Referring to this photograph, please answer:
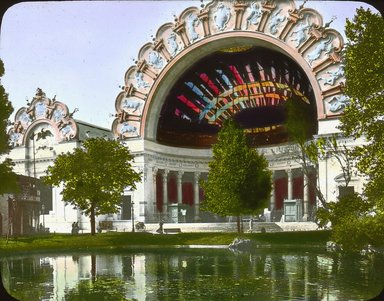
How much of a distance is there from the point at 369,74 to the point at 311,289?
292 cm

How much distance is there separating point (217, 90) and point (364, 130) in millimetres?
2215

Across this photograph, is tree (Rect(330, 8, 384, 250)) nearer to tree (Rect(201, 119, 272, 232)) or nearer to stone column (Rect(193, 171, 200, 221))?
tree (Rect(201, 119, 272, 232))

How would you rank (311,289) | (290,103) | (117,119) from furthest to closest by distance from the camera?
(117,119) < (290,103) < (311,289)

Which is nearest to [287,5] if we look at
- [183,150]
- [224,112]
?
[224,112]

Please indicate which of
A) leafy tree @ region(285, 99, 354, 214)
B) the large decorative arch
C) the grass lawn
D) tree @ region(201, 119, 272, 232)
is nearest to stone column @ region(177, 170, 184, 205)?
tree @ region(201, 119, 272, 232)

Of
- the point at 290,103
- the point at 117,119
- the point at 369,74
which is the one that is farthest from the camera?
the point at 117,119

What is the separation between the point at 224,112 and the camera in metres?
7.99

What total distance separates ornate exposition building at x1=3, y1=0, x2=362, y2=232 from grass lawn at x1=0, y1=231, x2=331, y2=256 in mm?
206

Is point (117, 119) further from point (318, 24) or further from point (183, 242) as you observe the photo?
point (318, 24)

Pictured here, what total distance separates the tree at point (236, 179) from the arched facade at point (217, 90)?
154 millimetres

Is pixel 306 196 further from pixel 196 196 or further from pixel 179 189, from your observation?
pixel 179 189

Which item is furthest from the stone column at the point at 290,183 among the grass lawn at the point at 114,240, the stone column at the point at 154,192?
the stone column at the point at 154,192

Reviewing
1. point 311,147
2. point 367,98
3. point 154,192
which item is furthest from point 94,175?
point 367,98

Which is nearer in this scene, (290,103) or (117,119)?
(290,103)
